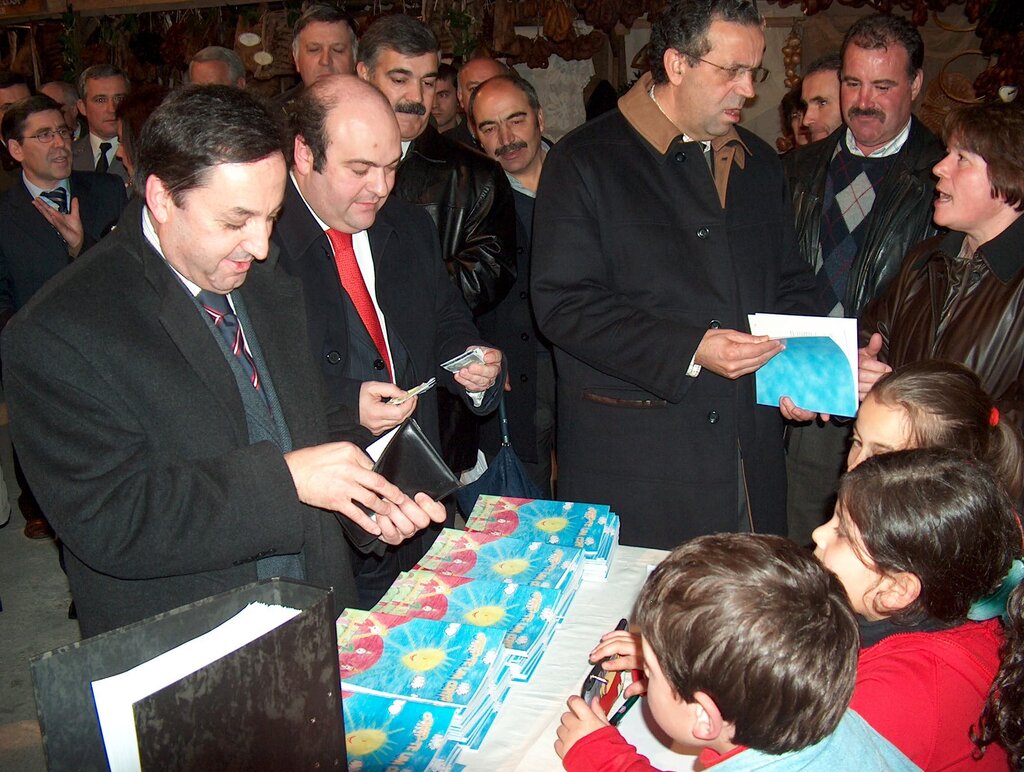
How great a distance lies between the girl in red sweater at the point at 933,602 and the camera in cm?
156

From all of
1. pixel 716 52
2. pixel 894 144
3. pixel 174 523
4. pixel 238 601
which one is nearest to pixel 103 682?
pixel 238 601

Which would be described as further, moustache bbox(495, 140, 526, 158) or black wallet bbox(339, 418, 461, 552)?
moustache bbox(495, 140, 526, 158)

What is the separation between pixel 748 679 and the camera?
1324mm

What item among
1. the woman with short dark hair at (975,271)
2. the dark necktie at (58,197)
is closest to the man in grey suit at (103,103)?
the dark necktie at (58,197)

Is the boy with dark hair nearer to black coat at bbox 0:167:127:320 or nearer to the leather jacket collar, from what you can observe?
the leather jacket collar

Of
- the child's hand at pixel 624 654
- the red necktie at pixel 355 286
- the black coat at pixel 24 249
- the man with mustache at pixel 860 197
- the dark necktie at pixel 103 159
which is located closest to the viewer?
the child's hand at pixel 624 654

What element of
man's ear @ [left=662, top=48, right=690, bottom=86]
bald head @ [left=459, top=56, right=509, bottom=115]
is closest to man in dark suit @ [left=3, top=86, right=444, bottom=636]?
man's ear @ [left=662, top=48, right=690, bottom=86]

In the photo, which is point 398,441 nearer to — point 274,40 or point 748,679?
point 748,679

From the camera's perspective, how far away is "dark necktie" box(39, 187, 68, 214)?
4676 millimetres

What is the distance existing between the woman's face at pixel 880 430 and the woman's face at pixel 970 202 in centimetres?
103

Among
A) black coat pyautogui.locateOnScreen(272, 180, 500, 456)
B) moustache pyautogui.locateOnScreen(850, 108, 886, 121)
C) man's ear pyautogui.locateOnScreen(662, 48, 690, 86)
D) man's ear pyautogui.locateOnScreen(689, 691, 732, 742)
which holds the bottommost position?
man's ear pyautogui.locateOnScreen(689, 691, 732, 742)

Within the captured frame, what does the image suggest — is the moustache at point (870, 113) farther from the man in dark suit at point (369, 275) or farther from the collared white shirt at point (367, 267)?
the collared white shirt at point (367, 267)

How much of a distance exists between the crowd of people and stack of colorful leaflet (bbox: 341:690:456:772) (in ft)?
0.76

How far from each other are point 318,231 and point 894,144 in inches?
95.9
